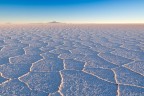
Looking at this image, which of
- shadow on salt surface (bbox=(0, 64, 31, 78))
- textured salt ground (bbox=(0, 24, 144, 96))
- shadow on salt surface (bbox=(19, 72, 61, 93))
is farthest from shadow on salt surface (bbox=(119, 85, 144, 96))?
shadow on salt surface (bbox=(0, 64, 31, 78))

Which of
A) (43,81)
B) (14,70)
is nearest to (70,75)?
(43,81)

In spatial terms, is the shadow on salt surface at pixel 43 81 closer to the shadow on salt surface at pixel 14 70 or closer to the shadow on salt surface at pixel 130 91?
the shadow on salt surface at pixel 14 70

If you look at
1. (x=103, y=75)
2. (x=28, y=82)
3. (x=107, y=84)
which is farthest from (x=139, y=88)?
(x=28, y=82)

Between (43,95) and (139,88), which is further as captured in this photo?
(139,88)

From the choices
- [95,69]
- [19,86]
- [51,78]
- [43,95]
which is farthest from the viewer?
[95,69]

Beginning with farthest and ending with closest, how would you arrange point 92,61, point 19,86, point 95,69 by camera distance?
point 92,61, point 95,69, point 19,86

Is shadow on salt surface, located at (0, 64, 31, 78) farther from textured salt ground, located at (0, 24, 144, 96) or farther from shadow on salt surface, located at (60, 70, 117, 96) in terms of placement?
shadow on salt surface, located at (60, 70, 117, 96)

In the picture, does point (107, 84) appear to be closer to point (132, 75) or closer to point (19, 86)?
point (132, 75)
